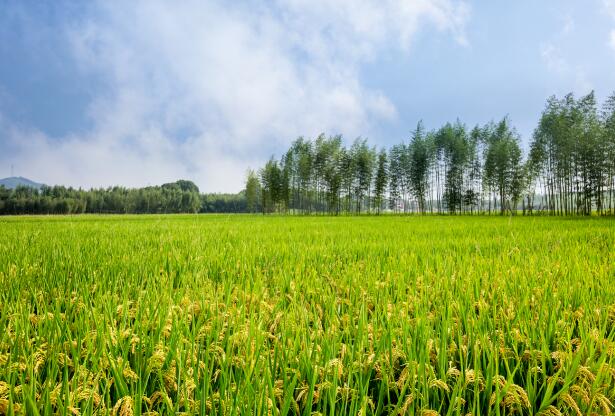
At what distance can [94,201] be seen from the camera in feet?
452

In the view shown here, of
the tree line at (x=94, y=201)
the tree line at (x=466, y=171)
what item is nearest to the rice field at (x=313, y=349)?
the tree line at (x=466, y=171)

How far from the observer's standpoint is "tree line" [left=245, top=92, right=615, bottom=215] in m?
45.2

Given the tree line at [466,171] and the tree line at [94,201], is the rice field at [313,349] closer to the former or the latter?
the tree line at [466,171]

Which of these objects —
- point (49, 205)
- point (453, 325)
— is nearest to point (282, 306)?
point (453, 325)

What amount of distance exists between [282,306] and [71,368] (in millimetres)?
1248

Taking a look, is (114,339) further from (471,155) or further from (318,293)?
(471,155)

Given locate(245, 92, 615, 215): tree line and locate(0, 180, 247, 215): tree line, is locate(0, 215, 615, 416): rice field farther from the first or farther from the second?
locate(0, 180, 247, 215): tree line

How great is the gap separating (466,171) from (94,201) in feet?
481

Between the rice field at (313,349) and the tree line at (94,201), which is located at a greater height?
the tree line at (94,201)

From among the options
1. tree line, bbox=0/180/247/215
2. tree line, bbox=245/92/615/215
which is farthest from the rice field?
tree line, bbox=0/180/247/215

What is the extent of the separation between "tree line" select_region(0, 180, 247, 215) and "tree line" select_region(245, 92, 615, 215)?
195 feet

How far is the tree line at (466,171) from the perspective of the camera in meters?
45.2

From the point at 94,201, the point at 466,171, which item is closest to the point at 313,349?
the point at 466,171

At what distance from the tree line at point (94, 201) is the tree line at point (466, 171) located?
5951 centimetres
